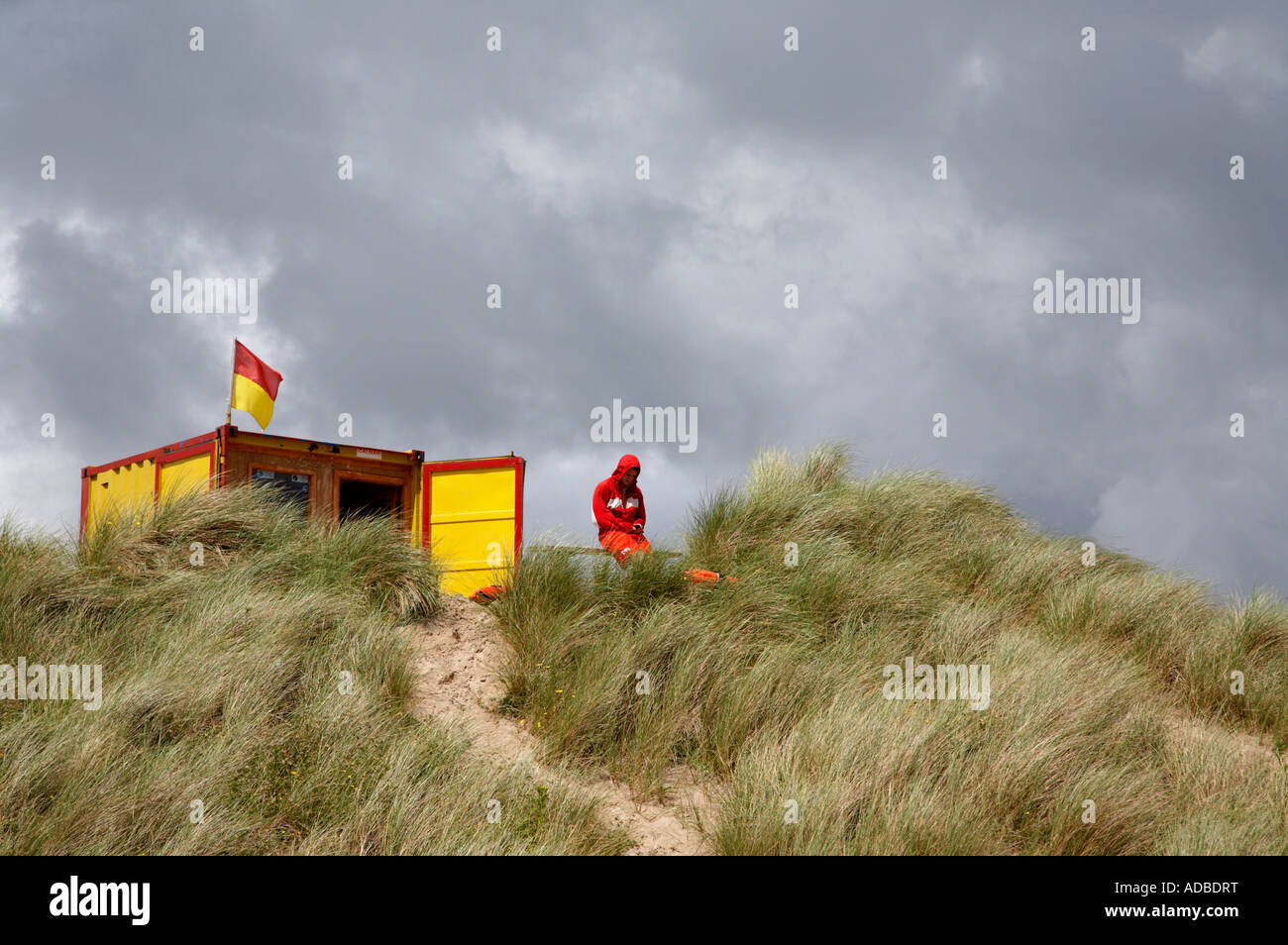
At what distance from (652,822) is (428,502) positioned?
24.0 ft

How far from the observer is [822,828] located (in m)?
5.81

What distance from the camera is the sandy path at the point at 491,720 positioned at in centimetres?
641

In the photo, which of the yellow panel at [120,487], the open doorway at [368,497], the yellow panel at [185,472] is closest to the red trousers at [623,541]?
the open doorway at [368,497]

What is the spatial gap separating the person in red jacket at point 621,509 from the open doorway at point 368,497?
3.83m

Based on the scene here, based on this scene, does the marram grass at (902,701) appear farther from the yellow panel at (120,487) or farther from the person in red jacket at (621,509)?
the yellow panel at (120,487)

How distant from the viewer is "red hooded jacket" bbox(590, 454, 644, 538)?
10.6 meters

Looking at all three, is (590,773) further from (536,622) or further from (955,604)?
(955,604)

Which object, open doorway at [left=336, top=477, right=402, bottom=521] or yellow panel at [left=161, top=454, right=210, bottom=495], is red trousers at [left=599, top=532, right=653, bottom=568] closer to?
open doorway at [left=336, top=477, right=402, bottom=521]

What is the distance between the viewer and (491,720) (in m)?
7.67

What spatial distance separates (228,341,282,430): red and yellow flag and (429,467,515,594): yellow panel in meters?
2.87

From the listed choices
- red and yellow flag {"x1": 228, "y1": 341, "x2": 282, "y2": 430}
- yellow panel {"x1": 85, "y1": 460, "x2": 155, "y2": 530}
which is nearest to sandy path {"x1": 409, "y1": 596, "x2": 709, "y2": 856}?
red and yellow flag {"x1": 228, "y1": 341, "x2": 282, "y2": 430}

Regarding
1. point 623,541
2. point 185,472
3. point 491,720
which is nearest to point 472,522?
point 623,541

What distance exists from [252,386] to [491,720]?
25.0 ft
